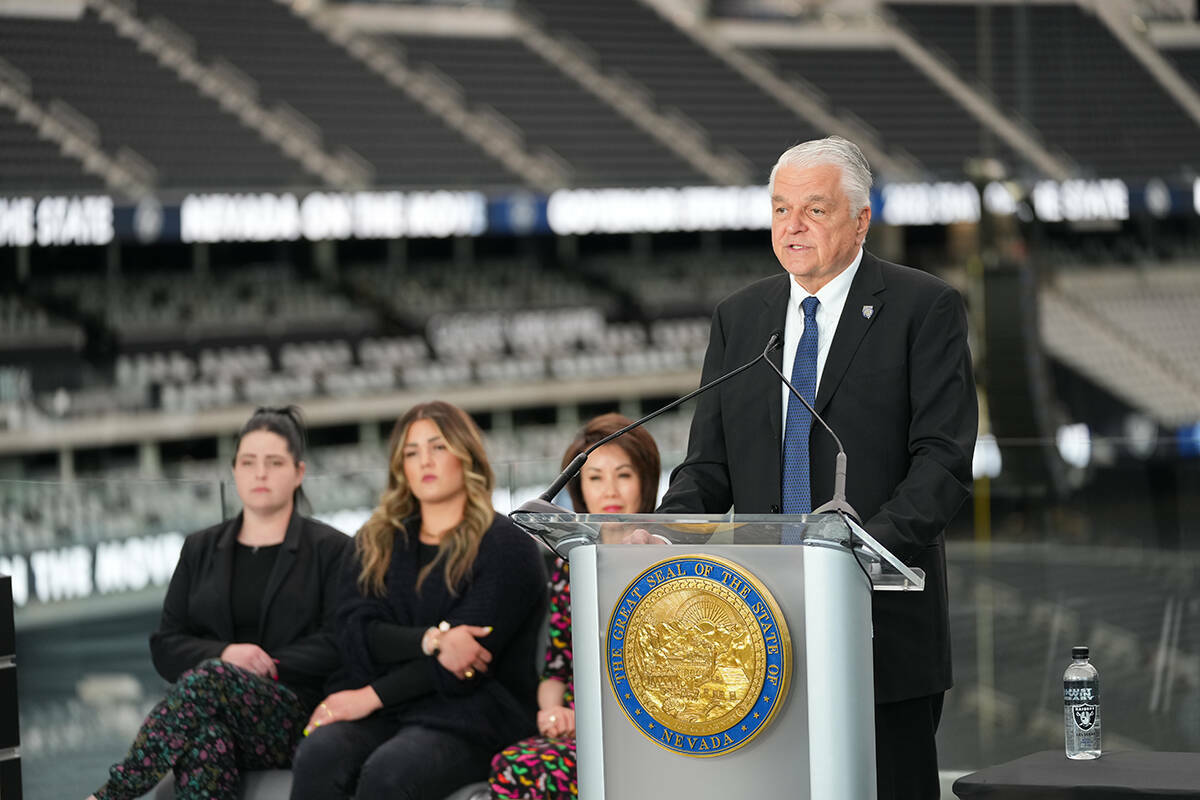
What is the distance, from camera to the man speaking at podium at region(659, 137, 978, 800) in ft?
5.79

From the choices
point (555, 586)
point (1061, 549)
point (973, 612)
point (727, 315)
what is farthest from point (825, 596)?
point (1061, 549)

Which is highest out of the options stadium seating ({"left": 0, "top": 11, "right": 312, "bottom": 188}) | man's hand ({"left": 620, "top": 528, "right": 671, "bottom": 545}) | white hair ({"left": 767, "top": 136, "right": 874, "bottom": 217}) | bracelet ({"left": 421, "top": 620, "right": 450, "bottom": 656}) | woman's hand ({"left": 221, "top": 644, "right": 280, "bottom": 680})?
stadium seating ({"left": 0, "top": 11, "right": 312, "bottom": 188})

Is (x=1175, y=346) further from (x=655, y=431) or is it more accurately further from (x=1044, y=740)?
(x=1044, y=740)

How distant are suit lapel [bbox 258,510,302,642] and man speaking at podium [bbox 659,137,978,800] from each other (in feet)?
4.59

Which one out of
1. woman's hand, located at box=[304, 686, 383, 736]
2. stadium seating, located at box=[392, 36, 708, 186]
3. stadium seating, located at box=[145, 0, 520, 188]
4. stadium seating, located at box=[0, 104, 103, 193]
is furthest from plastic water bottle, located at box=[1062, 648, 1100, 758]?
stadium seating, located at box=[392, 36, 708, 186]

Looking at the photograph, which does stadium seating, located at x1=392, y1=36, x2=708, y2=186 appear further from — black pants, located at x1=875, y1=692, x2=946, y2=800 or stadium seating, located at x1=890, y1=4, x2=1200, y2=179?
black pants, located at x1=875, y1=692, x2=946, y2=800

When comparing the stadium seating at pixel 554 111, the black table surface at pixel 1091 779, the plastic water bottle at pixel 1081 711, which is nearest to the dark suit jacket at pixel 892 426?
the black table surface at pixel 1091 779

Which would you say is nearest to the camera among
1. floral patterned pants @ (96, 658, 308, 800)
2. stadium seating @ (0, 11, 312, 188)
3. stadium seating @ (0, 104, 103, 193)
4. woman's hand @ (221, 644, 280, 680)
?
floral patterned pants @ (96, 658, 308, 800)

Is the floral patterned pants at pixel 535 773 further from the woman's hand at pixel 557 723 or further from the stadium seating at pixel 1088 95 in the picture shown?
the stadium seating at pixel 1088 95

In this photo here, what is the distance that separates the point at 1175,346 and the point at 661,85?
4.50m

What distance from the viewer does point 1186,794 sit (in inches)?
70.6

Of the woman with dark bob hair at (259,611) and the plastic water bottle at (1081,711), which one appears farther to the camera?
the woman with dark bob hair at (259,611)

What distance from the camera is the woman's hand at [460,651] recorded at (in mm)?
2709

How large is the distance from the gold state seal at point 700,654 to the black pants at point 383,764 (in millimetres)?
1076
